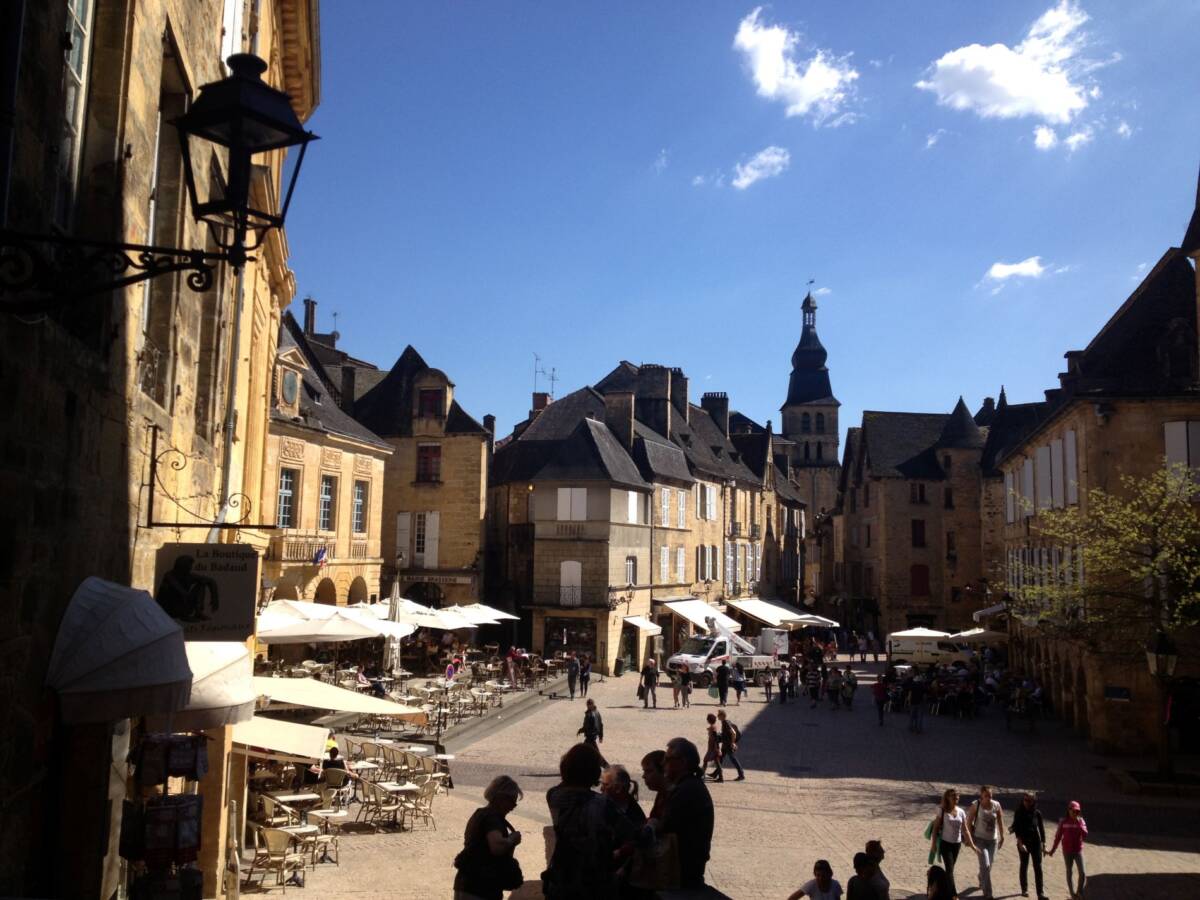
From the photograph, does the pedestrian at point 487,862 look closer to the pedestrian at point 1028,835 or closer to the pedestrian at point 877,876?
the pedestrian at point 877,876

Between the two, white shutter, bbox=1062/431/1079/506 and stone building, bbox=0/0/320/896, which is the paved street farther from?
white shutter, bbox=1062/431/1079/506

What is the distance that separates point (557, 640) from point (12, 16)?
31639mm

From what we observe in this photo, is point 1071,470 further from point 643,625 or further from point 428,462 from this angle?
point 428,462

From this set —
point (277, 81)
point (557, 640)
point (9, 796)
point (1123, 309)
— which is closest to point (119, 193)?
point (9, 796)

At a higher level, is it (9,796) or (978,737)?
(9,796)

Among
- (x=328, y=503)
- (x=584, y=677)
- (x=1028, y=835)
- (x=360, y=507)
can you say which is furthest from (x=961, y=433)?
(x=1028, y=835)

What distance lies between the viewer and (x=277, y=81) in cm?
1305

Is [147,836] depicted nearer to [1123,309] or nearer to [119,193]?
[119,193]

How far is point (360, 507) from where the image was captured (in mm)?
29578

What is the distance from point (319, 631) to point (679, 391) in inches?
1264

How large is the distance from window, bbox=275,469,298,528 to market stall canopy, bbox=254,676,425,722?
1220 centimetres

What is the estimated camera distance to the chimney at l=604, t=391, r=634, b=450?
38750mm

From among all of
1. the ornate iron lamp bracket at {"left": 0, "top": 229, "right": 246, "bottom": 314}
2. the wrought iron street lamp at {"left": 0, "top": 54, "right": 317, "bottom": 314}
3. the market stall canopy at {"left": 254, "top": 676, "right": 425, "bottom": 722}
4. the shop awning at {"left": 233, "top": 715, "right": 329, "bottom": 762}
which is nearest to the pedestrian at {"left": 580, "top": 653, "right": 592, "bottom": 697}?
the market stall canopy at {"left": 254, "top": 676, "right": 425, "bottom": 722}

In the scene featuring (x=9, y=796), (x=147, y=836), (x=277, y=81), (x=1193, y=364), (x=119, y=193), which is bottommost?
(x=147, y=836)
